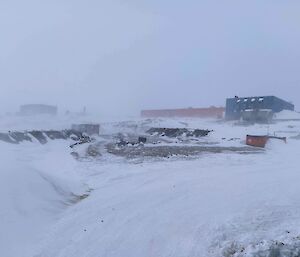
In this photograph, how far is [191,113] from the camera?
79500 millimetres

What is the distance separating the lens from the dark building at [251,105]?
6122 cm

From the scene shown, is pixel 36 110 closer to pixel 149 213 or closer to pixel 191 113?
pixel 191 113

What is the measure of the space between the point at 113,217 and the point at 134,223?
30.1 inches

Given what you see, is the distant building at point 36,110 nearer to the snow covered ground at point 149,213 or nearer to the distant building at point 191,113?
the distant building at point 191,113

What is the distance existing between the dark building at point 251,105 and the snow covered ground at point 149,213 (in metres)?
45.9

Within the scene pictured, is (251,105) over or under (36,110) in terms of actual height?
over

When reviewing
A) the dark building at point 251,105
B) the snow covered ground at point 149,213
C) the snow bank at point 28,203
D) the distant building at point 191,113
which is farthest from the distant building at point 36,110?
the snow bank at point 28,203

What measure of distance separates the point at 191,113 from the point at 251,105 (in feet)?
62.5

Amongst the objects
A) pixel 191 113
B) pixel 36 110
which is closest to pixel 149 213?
pixel 191 113

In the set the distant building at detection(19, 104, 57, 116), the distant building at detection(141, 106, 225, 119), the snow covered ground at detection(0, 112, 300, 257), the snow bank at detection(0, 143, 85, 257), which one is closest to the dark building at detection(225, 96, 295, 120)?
the distant building at detection(141, 106, 225, 119)

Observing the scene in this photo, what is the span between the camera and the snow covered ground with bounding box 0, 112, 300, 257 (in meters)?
8.35

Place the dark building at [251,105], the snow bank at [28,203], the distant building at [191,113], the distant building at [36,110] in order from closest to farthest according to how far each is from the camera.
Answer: the snow bank at [28,203], the dark building at [251,105], the distant building at [191,113], the distant building at [36,110]

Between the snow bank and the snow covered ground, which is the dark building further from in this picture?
the snow bank

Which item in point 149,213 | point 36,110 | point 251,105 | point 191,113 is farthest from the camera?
point 36,110
